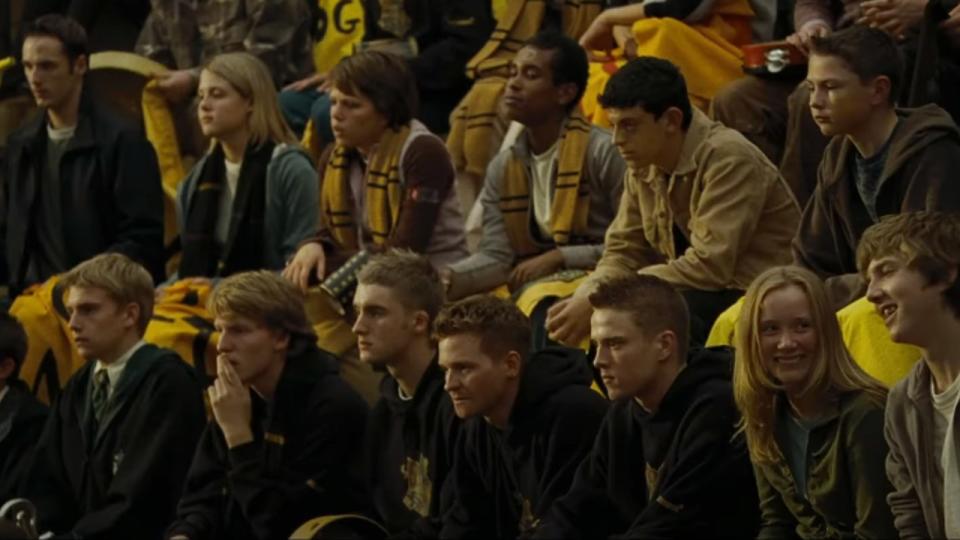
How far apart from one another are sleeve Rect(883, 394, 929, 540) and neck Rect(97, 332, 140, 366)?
326 cm

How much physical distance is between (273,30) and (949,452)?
5338 mm

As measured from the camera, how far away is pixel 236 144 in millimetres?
10719

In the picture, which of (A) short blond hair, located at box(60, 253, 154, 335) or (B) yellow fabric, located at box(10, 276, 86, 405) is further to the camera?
(B) yellow fabric, located at box(10, 276, 86, 405)

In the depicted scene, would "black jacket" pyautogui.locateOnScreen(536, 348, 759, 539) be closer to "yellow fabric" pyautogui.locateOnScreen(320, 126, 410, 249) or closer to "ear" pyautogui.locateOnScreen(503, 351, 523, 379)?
"ear" pyautogui.locateOnScreen(503, 351, 523, 379)

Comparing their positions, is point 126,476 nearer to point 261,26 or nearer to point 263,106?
point 263,106

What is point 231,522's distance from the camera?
9039mm

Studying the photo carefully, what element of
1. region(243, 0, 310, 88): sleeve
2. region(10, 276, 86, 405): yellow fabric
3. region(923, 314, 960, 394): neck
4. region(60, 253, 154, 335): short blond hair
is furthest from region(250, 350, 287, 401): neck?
region(243, 0, 310, 88): sleeve

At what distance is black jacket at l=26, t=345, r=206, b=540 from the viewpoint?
30.7ft

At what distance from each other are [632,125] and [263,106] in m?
2.15

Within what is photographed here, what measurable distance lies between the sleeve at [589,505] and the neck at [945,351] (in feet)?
3.84

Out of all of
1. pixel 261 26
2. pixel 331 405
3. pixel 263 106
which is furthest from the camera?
pixel 261 26

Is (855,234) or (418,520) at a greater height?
(855,234)

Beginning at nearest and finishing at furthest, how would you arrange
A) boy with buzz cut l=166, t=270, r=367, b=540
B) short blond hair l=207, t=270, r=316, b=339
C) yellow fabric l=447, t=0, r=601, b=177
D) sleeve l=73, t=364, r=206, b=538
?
boy with buzz cut l=166, t=270, r=367, b=540 < short blond hair l=207, t=270, r=316, b=339 < sleeve l=73, t=364, r=206, b=538 < yellow fabric l=447, t=0, r=601, b=177

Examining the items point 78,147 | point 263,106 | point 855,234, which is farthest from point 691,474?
point 78,147
